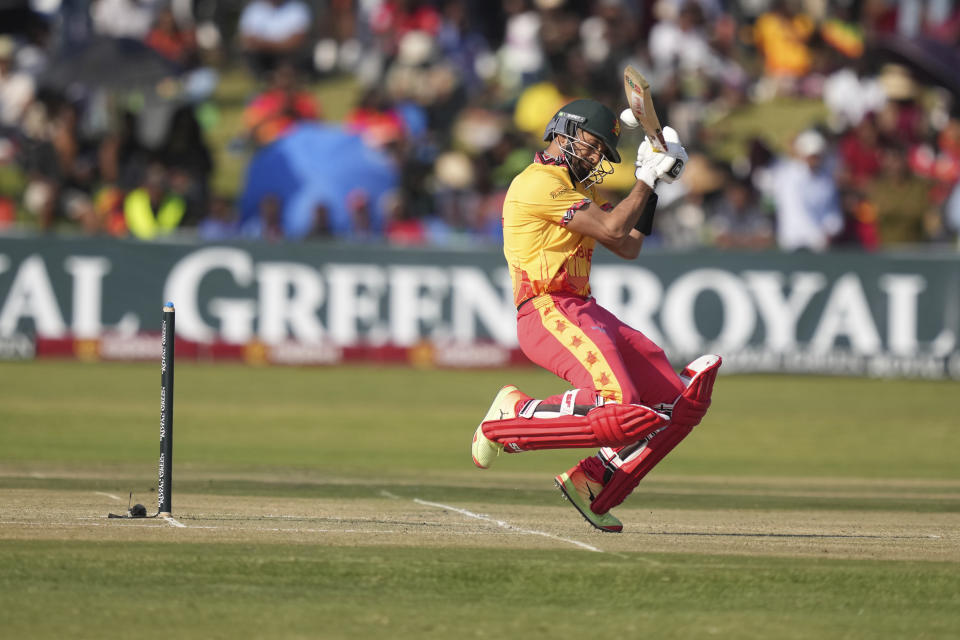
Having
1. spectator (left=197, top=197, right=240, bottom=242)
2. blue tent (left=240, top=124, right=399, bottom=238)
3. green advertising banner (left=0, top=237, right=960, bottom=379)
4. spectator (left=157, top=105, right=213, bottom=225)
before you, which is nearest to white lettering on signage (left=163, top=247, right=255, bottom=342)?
green advertising banner (left=0, top=237, right=960, bottom=379)

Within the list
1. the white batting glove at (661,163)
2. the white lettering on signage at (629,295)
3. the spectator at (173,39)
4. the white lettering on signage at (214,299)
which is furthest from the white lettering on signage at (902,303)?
the white batting glove at (661,163)

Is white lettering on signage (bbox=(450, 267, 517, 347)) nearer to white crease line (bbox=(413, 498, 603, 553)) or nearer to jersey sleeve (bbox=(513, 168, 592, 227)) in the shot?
white crease line (bbox=(413, 498, 603, 553))

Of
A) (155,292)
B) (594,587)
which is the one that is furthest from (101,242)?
(594,587)

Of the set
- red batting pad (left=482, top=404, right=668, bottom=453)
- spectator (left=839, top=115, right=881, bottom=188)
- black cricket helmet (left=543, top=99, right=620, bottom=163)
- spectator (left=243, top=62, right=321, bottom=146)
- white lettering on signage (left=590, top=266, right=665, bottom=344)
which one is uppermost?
spectator (left=243, top=62, right=321, bottom=146)

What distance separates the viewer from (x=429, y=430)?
645 inches

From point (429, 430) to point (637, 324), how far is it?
439 centimetres

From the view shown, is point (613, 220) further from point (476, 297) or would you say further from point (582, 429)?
point (476, 297)

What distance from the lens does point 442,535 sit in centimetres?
857

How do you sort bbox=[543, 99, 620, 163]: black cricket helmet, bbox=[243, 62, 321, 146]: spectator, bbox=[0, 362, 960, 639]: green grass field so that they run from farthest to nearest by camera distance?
1. bbox=[243, 62, 321, 146]: spectator
2. bbox=[543, 99, 620, 163]: black cricket helmet
3. bbox=[0, 362, 960, 639]: green grass field

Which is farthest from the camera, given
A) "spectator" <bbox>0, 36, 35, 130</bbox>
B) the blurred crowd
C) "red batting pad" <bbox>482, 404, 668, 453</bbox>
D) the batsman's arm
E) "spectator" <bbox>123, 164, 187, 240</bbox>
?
"spectator" <bbox>0, 36, 35, 130</bbox>

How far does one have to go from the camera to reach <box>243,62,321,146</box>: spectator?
76.1ft

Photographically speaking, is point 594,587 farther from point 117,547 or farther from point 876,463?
point 876,463

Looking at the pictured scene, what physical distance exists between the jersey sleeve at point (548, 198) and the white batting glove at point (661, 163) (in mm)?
339

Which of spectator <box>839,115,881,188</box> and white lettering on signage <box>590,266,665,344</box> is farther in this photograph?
spectator <box>839,115,881,188</box>
